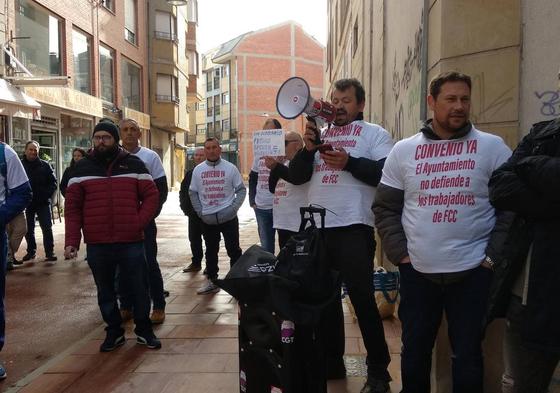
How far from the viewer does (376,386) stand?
129 inches

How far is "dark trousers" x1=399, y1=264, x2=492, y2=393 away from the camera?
8.27 ft

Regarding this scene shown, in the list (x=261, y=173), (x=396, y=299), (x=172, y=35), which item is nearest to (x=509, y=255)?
(x=396, y=299)

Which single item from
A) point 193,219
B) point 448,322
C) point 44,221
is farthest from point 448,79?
point 44,221

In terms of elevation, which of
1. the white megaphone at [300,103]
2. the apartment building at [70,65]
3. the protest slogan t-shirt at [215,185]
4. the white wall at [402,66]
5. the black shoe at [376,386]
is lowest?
the black shoe at [376,386]

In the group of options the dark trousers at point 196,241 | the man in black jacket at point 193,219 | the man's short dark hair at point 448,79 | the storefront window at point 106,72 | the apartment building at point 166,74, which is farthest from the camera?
the apartment building at point 166,74

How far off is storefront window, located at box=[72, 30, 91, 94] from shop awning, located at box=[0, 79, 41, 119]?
18.5 ft

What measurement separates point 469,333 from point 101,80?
20396 millimetres

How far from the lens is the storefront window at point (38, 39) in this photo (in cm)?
1465

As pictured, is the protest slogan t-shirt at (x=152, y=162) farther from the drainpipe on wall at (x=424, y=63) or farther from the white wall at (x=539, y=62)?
the white wall at (x=539, y=62)

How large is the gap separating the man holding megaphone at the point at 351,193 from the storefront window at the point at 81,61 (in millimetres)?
16845

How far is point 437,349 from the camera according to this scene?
3309 mm

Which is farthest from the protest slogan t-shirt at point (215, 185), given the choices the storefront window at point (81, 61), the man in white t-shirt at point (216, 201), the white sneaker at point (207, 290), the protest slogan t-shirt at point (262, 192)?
the storefront window at point (81, 61)

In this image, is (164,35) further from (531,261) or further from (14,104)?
(531,261)

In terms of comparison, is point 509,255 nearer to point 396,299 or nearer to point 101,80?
point 396,299
